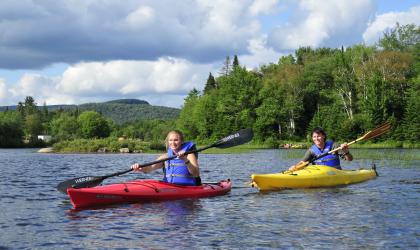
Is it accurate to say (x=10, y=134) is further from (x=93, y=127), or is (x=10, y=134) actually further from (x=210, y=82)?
(x=210, y=82)

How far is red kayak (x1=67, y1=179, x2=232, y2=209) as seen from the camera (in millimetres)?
11156

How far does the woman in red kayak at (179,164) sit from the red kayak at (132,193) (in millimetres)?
284

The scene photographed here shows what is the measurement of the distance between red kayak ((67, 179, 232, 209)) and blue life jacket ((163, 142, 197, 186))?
0.74 feet

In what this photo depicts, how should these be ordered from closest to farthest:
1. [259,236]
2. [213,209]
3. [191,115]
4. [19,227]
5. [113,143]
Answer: [259,236] → [19,227] → [213,209] → [113,143] → [191,115]

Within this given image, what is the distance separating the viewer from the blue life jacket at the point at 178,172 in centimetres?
1236

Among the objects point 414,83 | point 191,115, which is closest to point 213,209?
point 414,83

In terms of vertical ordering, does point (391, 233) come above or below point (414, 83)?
below

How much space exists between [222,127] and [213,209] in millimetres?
60163

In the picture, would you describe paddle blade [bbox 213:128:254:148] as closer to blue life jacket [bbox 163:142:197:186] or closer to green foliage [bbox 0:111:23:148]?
blue life jacket [bbox 163:142:197:186]

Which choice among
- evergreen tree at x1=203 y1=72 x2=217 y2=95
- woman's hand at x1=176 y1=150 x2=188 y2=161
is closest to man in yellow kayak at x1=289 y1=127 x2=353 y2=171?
woman's hand at x1=176 y1=150 x2=188 y2=161

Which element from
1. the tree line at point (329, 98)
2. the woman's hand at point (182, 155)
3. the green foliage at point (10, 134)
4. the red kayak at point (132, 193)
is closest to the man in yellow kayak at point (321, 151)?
the red kayak at point (132, 193)

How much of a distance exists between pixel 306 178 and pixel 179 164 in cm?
399

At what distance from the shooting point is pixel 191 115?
8262 centimetres

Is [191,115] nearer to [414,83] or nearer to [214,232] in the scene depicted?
[414,83]
